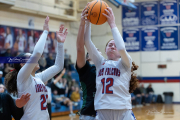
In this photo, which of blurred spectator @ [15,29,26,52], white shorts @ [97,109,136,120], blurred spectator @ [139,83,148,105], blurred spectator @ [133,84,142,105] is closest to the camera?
white shorts @ [97,109,136,120]

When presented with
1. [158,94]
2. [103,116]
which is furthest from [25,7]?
[158,94]

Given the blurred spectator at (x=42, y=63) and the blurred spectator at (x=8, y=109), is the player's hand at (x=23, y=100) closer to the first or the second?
the blurred spectator at (x=8, y=109)

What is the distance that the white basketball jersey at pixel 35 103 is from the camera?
280 cm

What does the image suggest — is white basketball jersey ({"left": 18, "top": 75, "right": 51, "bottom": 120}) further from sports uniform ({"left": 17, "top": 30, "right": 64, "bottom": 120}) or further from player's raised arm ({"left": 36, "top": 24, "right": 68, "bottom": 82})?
player's raised arm ({"left": 36, "top": 24, "right": 68, "bottom": 82})

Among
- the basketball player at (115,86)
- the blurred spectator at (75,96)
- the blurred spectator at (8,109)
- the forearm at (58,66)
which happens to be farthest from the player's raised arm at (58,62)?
the blurred spectator at (75,96)

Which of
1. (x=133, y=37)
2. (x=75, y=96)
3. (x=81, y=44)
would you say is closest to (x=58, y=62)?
(x=81, y=44)


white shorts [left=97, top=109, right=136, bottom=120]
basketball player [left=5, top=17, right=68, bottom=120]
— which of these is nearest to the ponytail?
basketball player [left=5, top=17, right=68, bottom=120]

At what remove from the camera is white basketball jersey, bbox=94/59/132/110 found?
8.78 ft

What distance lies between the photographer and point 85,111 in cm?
319

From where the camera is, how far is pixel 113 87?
270 centimetres

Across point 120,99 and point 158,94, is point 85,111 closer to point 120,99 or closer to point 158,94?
point 120,99

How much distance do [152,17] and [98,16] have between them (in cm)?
1294

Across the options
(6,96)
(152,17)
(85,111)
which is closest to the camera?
(6,96)

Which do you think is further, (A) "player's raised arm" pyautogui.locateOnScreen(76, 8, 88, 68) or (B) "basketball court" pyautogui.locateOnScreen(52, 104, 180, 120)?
(B) "basketball court" pyautogui.locateOnScreen(52, 104, 180, 120)
